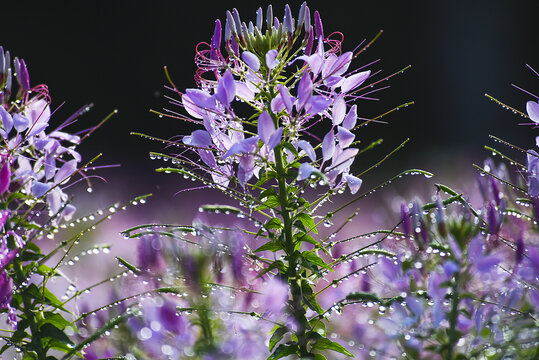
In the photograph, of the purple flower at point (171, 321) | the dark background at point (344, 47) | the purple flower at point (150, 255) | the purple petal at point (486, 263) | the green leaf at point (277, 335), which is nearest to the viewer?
the purple petal at point (486, 263)

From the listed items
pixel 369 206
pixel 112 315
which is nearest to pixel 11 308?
pixel 112 315

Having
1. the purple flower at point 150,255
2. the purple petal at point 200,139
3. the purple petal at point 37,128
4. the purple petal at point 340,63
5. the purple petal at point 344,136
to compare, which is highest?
the purple petal at point 340,63

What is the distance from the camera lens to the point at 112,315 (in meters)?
1.12

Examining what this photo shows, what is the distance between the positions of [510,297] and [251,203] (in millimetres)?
482

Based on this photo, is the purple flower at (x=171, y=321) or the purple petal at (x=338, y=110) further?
the purple petal at (x=338, y=110)

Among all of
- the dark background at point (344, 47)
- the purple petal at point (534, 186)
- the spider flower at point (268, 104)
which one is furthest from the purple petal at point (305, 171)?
the dark background at point (344, 47)

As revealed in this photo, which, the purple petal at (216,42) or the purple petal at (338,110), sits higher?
the purple petal at (216,42)

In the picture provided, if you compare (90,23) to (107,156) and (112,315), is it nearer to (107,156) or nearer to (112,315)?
(107,156)

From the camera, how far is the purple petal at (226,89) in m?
1.14

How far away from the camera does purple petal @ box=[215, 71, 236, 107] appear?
1.14 m

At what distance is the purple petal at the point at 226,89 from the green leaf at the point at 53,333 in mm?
513

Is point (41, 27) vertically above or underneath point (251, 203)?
above

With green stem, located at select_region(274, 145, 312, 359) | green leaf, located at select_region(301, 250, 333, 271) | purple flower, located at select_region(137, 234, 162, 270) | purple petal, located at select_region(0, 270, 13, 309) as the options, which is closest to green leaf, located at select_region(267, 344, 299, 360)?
green stem, located at select_region(274, 145, 312, 359)

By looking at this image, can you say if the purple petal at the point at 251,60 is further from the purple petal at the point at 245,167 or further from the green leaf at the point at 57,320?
the green leaf at the point at 57,320
